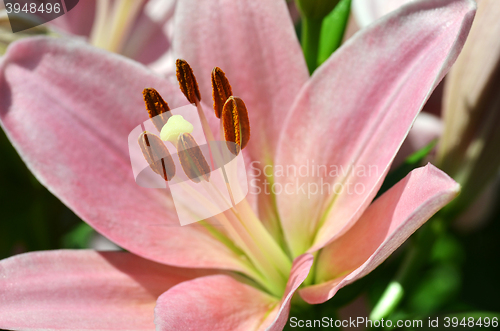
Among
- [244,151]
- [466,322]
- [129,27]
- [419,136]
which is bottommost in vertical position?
[466,322]

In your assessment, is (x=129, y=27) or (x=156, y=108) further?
(x=129, y=27)

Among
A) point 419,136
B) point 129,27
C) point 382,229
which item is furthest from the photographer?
point 129,27

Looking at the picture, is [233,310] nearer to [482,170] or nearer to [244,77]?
[244,77]

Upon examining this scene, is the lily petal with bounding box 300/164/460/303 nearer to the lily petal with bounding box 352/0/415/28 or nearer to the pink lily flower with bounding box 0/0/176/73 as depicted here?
the lily petal with bounding box 352/0/415/28

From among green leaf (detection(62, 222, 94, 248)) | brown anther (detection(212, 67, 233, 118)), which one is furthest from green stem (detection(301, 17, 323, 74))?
green leaf (detection(62, 222, 94, 248))

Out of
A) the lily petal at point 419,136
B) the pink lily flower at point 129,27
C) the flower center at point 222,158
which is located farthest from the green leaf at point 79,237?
the lily petal at point 419,136

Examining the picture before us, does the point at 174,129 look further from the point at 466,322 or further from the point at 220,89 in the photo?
the point at 466,322

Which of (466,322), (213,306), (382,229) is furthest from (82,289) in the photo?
(466,322)
